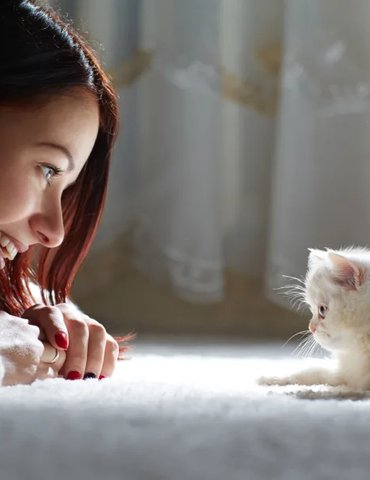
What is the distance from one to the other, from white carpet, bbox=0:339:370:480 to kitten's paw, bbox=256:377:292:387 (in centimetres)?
24

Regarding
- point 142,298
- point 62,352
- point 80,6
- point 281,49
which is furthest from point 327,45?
point 62,352

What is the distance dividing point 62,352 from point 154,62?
1.11 meters

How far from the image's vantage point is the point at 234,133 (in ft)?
6.40

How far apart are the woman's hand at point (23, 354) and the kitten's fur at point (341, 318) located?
23cm

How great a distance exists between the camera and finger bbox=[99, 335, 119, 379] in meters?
1.01

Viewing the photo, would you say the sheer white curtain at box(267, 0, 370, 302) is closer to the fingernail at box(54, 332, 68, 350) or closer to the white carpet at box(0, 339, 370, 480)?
the fingernail at box(54, 332, 68, 350)

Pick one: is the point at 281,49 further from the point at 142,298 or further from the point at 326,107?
the point at 142,298

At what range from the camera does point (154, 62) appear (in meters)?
1.94

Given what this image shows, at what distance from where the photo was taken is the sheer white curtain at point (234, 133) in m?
1.84

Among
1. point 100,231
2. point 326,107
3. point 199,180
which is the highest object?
point 326,107

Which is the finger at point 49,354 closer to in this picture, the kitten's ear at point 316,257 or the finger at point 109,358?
the finger at point 109,358

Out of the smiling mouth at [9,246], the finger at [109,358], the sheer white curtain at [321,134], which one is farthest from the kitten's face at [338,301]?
the sheer white curtain at [321,134]

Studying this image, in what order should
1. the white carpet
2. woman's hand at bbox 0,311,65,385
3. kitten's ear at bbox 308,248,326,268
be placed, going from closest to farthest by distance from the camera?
the white carpet, woman's hand at bbox 0,311,65,385, kitten's ear at bbox 308,248,326,268

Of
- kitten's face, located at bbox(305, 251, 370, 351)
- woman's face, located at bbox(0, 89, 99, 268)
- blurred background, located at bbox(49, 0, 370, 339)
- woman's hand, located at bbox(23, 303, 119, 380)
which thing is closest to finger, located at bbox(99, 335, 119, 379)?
woman's hand, located at bbox(23, 303, 119, 380)
